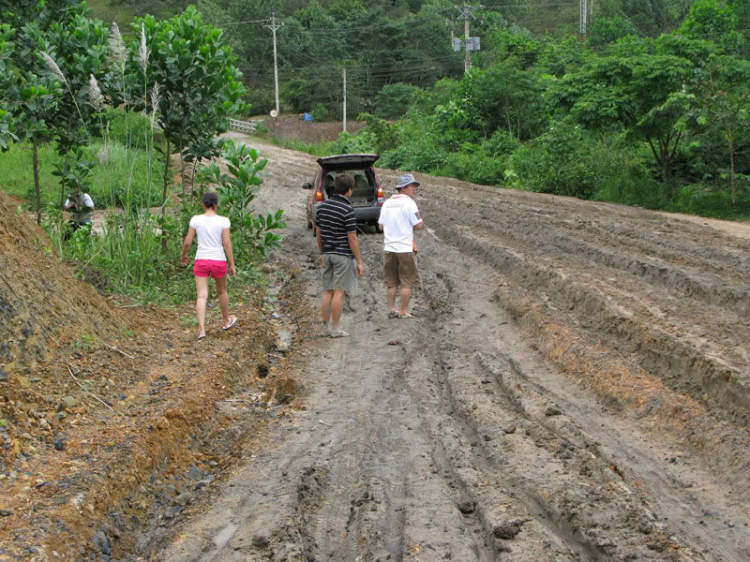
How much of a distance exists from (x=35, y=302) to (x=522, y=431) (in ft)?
14.7

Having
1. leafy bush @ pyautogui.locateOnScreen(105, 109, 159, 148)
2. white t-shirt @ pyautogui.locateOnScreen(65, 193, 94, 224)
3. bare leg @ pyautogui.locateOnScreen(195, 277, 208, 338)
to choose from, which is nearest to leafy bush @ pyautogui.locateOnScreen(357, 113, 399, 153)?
leafy bush @ pyautogui.locateOnScreen(105, 109, 159, 148)

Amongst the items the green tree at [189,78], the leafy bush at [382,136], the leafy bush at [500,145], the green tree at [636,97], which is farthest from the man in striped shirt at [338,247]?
the leafy bush at [382,136]

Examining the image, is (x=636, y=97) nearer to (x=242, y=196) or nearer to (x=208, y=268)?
(x=242, y=196)

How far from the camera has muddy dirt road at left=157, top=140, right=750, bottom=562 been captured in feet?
14.8

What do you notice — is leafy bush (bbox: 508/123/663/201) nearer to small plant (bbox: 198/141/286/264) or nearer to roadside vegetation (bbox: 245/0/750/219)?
roadside vegetation (bbox: 245/0/750/219)

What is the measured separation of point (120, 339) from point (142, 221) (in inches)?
131

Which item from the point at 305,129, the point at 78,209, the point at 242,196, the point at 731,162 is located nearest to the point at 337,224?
the point at 242,196

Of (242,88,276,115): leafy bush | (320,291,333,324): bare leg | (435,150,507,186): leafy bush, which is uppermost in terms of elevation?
(242,88,276,115): leafy bush

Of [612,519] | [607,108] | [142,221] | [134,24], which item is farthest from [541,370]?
[607,108]

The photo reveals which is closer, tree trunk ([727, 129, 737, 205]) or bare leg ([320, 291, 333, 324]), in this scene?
bare leg ([320, 291, 333, 324])

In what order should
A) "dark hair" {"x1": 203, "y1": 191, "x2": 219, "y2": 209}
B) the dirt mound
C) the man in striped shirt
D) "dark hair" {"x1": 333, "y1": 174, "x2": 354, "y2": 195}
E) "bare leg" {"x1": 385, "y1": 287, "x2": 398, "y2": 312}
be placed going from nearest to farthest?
1. the dirt mound
2. "dark hair" {"x1": 203, "y1": 191, "x2": 219, "y2": 209}
3. "dark hair" {"x1": 333, "y1": 174, "x2": 354, "y2": 195}
4. the man in striped shirt
5. "bare leg" {"x1": 385, "y1": 287, "x2": 398, "y2": 312}

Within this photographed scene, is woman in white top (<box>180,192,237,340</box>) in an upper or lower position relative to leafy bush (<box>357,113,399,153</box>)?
lower

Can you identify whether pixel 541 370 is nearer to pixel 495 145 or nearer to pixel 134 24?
pixel 134 24

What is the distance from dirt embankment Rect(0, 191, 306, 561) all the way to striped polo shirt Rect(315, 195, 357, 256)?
4.72ft
